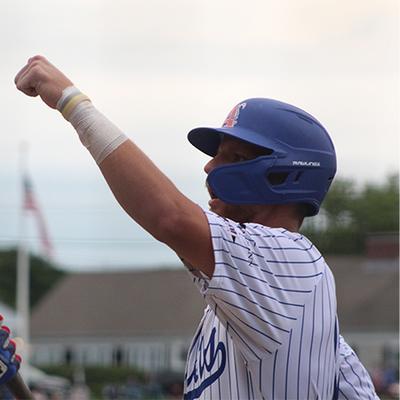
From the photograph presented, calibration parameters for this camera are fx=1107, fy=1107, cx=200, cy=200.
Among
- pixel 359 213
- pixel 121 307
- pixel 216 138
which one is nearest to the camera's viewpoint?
pixel 216 138

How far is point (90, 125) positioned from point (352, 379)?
1.23 m

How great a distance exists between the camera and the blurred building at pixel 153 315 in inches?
1599

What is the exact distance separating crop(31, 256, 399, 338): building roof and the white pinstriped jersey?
36.1 meters

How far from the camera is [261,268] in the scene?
2.97m

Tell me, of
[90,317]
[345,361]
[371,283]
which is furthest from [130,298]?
[345,361]

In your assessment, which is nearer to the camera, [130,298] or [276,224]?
[276,224]

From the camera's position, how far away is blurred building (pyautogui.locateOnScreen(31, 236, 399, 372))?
4062cm

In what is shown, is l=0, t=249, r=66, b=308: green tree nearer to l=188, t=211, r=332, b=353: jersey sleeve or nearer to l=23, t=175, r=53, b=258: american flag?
l=23, t=175, r=53, b=258: american flag

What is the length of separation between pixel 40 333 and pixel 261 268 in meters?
44.1

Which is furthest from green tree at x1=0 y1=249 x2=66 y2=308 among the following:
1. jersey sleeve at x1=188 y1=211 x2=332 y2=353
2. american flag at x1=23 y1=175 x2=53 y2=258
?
jersey sleeve at x1=188 y1=211 x2=332 y2=353

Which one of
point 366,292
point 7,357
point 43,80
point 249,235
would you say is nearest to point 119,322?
point 366,292

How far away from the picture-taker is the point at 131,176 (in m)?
2.77

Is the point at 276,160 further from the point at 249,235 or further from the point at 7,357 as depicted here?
the point at 7,357

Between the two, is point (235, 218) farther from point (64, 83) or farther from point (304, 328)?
point (64, 83)
